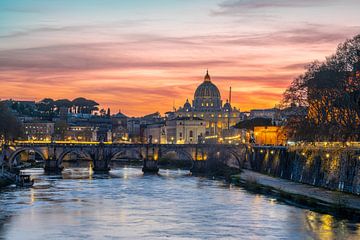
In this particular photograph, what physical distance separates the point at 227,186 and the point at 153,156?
127 feet

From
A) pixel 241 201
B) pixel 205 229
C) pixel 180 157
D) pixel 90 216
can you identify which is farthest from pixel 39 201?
pixel 180 157

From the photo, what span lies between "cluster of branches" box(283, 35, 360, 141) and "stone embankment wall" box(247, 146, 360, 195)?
89.4 inches

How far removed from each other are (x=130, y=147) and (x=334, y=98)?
4990 centimetres

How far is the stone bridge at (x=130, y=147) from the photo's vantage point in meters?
113

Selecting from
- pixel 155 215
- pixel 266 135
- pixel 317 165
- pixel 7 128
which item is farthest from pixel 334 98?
pixel 266 135

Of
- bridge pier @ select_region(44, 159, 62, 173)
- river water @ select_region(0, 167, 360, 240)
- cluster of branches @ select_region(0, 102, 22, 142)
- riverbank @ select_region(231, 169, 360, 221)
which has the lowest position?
river water @ select_region(0, 167, 360, 240)

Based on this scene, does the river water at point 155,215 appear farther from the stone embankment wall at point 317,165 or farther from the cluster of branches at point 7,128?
the cluster of branches at point 7,128

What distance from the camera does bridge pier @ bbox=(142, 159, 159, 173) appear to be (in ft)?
372

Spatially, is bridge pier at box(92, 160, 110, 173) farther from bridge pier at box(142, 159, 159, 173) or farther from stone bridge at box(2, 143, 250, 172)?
bridge pier at box(142, 159, 159, 173)

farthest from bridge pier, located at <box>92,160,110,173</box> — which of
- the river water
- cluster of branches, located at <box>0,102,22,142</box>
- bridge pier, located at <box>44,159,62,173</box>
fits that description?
the river water

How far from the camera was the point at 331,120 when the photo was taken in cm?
7781

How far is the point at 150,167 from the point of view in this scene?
375 ft

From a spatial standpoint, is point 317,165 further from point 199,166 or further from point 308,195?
point 199,166

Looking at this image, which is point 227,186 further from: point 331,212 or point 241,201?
point 331,212
